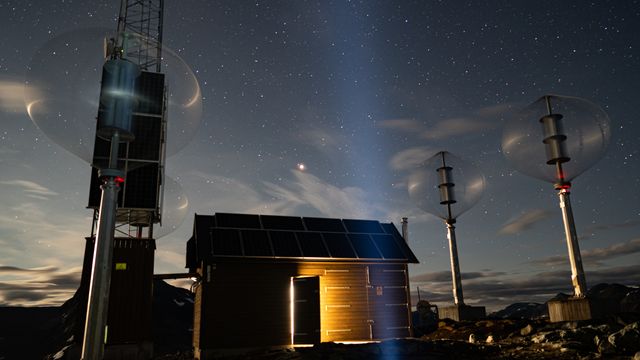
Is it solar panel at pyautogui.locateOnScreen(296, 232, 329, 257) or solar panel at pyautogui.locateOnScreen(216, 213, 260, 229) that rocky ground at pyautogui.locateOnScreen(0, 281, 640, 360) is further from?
solar panel at pyautogui.locateOnScreen(216, 213, 260, 229)

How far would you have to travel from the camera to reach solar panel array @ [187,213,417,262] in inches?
797

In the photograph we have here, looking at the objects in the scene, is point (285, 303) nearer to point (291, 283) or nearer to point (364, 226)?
point (291, 283)

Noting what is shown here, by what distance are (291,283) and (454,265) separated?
10.7 m

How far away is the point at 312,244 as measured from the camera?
2169 cm

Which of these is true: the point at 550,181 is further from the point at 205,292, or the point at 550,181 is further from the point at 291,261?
the point at 205,292

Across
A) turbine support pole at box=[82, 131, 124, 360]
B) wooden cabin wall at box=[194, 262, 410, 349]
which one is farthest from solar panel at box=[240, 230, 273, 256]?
turbine support pole at box=[82, 131, 124, 360]

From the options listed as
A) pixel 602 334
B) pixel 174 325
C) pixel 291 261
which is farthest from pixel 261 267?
pixel 174 325

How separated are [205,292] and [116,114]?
10710 mm

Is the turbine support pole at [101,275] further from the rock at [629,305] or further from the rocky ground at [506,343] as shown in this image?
the rock at [629,305]

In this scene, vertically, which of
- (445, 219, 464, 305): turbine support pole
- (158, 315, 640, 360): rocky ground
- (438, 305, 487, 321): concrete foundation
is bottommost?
(158, 315, 640, 360): rocky ground

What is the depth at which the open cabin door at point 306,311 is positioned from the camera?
1942cm

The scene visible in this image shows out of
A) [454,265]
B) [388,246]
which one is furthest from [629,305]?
[388,246]

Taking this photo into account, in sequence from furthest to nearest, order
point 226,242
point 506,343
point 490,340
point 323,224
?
1. point 323,224
2. point 226,242
3. point 490,340
4. point 506,343

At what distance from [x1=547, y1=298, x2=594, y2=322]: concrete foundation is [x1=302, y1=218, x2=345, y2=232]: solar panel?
401 inches
